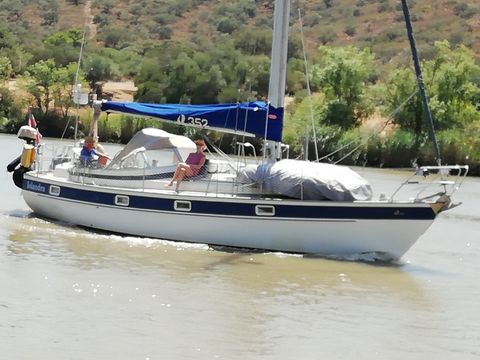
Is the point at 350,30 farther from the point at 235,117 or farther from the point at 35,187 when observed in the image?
the point at 235,117

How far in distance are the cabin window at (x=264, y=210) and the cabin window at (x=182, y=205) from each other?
1.38 m

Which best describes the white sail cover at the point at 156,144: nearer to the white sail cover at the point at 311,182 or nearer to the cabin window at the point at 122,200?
the cabin window at the point at 122,200

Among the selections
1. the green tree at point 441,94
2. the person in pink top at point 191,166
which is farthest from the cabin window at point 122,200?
the green tree at point 441,94

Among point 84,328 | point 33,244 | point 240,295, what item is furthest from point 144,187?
point 84,328

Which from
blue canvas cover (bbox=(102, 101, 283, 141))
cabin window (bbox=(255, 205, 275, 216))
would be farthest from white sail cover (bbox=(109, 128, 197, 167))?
cabin window (bbox=(255, 205, 275, 216))

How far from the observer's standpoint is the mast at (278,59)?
2288 cm

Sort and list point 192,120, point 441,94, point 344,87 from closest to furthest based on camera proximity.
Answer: point 192,120
point 441,94
point 344,87

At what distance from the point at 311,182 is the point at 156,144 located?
4161 millimetres

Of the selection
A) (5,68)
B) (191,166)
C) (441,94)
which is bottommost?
(5,68)

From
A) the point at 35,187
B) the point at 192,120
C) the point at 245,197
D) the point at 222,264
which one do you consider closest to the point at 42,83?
the point at 35,187

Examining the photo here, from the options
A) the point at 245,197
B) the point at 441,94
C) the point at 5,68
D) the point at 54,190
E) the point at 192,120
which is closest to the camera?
the point at 245,197

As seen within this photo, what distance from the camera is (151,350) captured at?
13914 mm

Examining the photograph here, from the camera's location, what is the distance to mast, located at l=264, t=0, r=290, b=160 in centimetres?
2288

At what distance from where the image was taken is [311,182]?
2136cm
